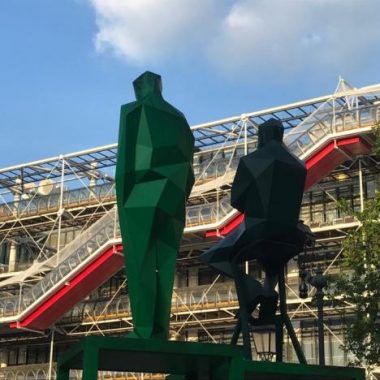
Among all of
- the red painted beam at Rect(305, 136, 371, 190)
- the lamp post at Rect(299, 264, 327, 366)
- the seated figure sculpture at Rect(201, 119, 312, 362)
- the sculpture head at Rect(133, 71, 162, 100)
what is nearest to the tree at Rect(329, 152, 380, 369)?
the lamp post at Rect(299, 264, 327, 366)

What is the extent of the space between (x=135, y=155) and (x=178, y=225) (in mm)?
978

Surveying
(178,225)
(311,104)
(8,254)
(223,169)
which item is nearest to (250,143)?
(223,169)

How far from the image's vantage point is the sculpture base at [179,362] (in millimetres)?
8219

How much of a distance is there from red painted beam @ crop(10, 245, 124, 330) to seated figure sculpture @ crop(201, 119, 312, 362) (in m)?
13.5

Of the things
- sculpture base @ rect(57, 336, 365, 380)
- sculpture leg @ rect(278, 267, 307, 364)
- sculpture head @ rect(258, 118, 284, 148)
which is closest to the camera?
sculpture base @ rect(57, 336, 365, 380)

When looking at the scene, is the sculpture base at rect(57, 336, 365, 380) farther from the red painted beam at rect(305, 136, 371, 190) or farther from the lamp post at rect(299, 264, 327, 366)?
the red painted beam at rect(305, 136, 371, 190)

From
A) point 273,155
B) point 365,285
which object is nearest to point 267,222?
point 273,155

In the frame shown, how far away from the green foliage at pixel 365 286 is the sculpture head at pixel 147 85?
640 centimetres

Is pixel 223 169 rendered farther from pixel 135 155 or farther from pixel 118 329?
pixel 135 155

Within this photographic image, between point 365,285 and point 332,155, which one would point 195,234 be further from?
point 365,285

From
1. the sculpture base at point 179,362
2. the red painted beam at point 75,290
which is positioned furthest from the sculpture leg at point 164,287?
the red painted beam at point 75,290

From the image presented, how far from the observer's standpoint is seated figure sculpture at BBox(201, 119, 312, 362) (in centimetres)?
1040

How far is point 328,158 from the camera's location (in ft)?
74.4

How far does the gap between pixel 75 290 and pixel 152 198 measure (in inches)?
631
